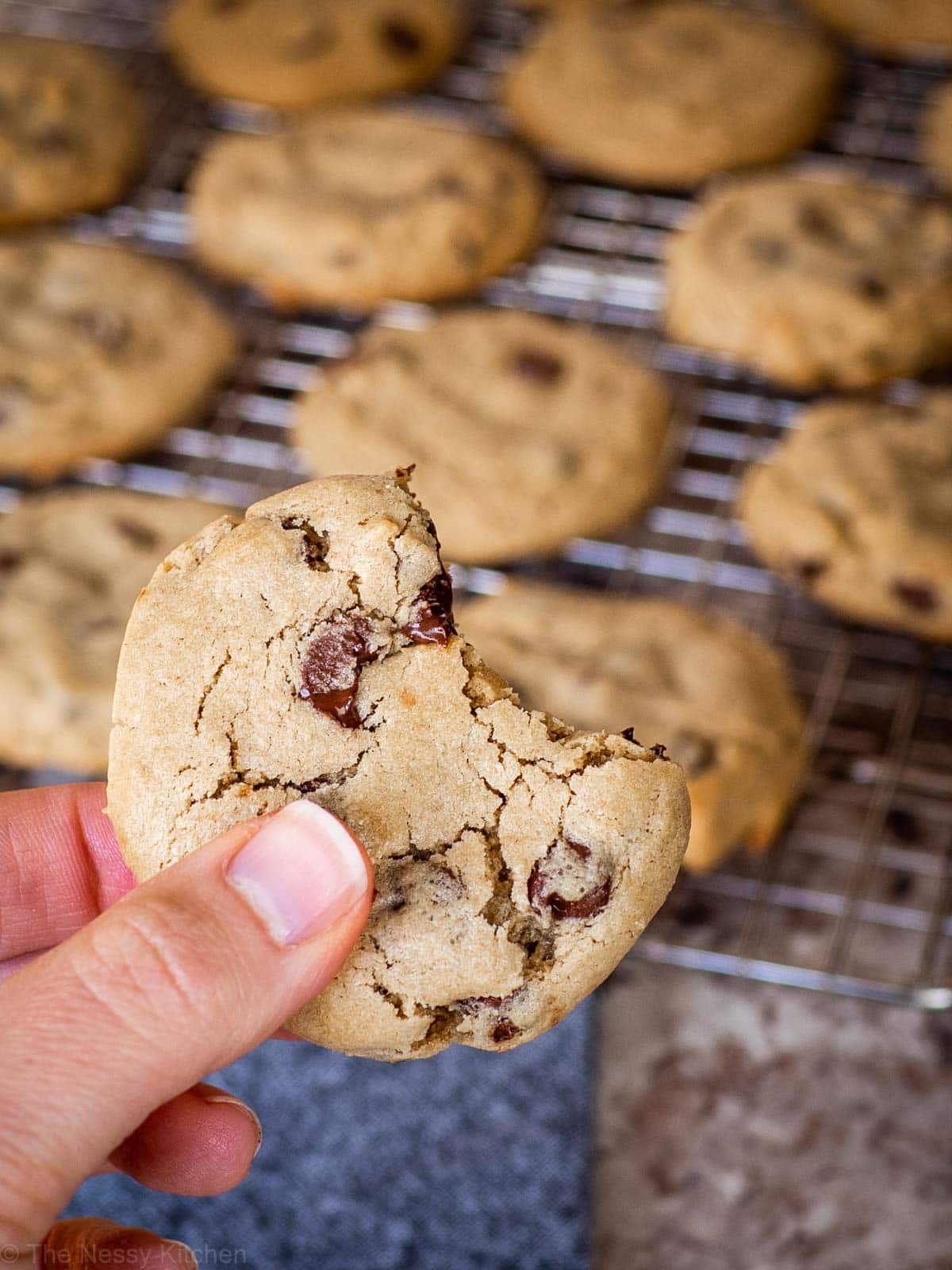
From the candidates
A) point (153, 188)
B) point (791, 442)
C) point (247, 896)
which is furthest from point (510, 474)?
point (247, 896)

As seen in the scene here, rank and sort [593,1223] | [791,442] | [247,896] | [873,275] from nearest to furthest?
[247,896], [593,1223], [791,442], [873,275]

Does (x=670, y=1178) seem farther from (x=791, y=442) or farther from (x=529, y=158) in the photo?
(x=529, y=158)

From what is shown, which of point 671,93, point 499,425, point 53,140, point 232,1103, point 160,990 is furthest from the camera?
point 671,93

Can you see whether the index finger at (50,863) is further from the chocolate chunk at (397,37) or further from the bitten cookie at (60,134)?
the chocolate chunk at (397,37)

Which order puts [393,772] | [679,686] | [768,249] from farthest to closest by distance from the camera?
[768,249]
[679,686]
[393,772]

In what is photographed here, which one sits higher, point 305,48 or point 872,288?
point 305,48

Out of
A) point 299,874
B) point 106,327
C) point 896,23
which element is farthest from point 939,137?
point 299,874

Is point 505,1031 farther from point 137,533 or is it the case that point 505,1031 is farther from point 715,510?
point 715,510

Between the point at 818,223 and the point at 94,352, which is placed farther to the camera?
the point at 818,223
